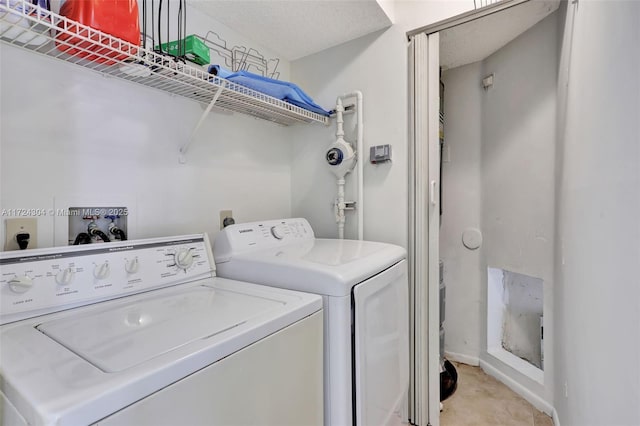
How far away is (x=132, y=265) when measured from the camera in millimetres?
1114

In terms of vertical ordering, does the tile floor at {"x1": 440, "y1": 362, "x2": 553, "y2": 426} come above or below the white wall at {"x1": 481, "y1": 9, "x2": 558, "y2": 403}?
below

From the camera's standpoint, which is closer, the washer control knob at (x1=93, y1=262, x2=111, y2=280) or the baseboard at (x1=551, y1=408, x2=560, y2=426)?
the washer control knob at (x1=93, y1=262, x2=111, y2=280)

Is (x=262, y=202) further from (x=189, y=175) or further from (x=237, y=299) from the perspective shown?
(x=237, y=299)

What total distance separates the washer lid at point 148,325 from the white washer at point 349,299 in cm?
18

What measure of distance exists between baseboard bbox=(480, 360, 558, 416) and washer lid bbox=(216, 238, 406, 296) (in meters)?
1.53

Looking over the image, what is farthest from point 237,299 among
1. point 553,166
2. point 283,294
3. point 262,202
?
point 553,166

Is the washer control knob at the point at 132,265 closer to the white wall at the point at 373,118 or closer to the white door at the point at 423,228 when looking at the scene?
the white wall at the point at 373,118

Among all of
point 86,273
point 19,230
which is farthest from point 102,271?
point 19,230

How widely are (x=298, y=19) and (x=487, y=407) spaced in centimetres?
270

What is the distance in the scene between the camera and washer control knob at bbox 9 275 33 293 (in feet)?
2.88

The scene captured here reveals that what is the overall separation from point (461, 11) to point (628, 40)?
3.41 feet

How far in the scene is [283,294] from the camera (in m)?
1.08

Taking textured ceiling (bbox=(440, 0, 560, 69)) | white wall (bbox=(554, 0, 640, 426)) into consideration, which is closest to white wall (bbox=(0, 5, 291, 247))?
textured ceiling (bbox=(440, 0, 560, 69))

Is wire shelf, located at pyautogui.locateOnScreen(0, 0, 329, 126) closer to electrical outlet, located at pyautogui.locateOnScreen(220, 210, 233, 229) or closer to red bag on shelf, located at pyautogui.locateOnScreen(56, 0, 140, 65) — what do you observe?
red bag on shelf, located at pyautogui.locateOnScreen(56, 0, 140, 65)
